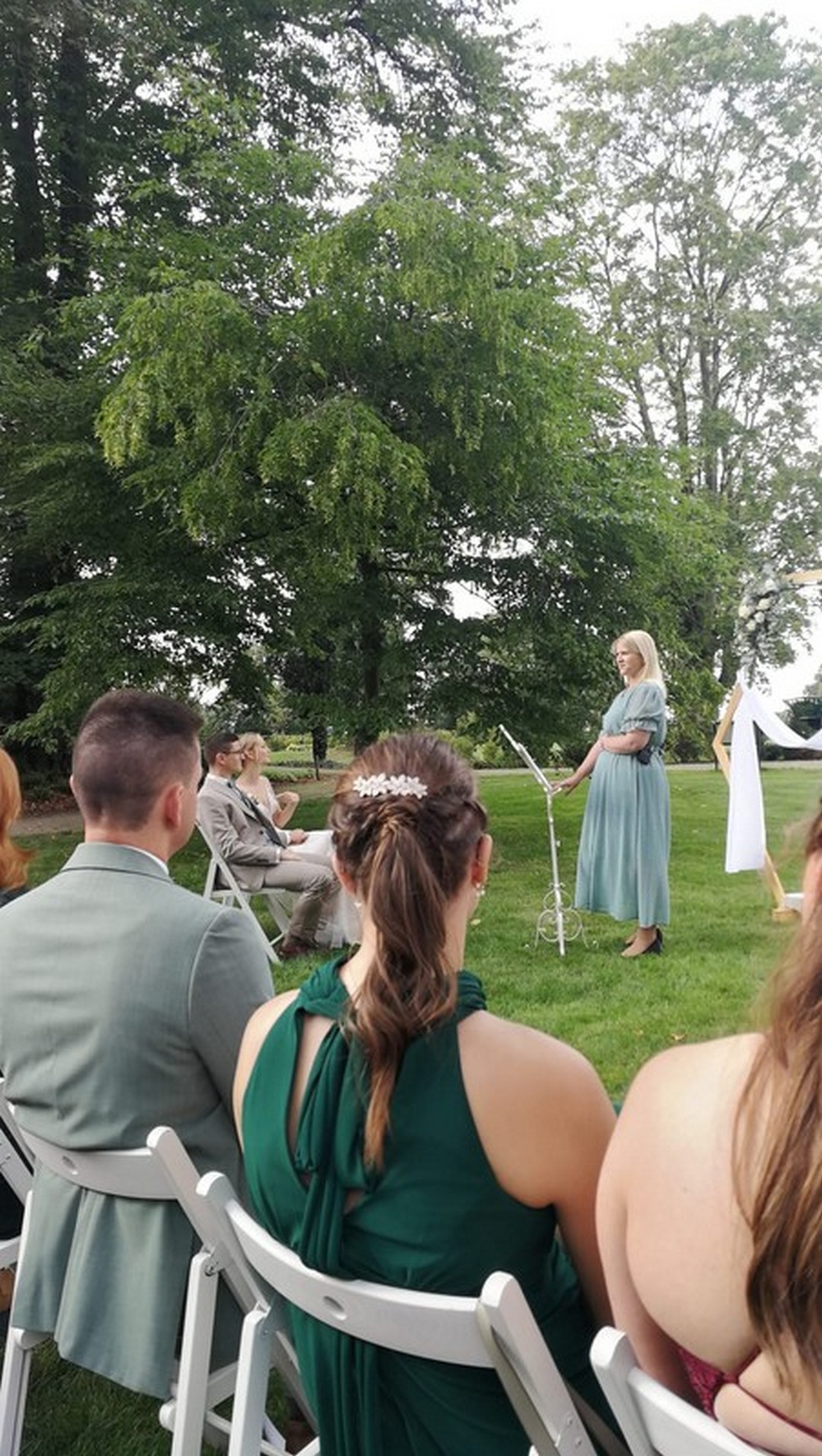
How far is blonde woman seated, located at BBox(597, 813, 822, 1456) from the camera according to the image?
0.89 m

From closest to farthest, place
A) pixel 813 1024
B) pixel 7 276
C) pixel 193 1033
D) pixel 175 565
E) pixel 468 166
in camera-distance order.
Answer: pixel 813 1024 → pixel 193 1033 → pixel 468 166 → pixel 175 565 → pixel 7 276

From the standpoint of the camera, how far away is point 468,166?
9.07 m

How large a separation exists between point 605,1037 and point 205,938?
329 cm

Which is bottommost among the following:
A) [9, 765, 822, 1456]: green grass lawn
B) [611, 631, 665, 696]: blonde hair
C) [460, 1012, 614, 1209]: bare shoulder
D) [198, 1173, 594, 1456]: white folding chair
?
[9, 765, 822, 1456]: green grass lawn

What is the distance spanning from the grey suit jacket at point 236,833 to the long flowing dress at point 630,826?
81.4 inches

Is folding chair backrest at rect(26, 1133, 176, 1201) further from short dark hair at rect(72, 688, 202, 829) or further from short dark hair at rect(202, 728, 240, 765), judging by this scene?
short dark hair at rect(202, 728, 240, 765)

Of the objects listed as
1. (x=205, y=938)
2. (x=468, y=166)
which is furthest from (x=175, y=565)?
(x=205, y=938)

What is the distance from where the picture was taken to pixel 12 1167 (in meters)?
2.30

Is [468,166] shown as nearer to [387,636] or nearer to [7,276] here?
[387,636]

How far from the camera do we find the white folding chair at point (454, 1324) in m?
1.08

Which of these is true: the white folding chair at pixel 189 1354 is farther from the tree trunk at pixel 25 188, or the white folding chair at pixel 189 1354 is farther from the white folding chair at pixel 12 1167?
the tree trunk at pixel 25 188

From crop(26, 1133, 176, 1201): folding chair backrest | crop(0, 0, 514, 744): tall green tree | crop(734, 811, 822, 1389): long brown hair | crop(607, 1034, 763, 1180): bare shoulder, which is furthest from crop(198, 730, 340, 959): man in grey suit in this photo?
crop(734, 811, 822, 1389): long brown hair

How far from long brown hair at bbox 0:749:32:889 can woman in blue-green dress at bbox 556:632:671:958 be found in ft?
13.0

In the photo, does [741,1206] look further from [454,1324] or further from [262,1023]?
[262,1023]
